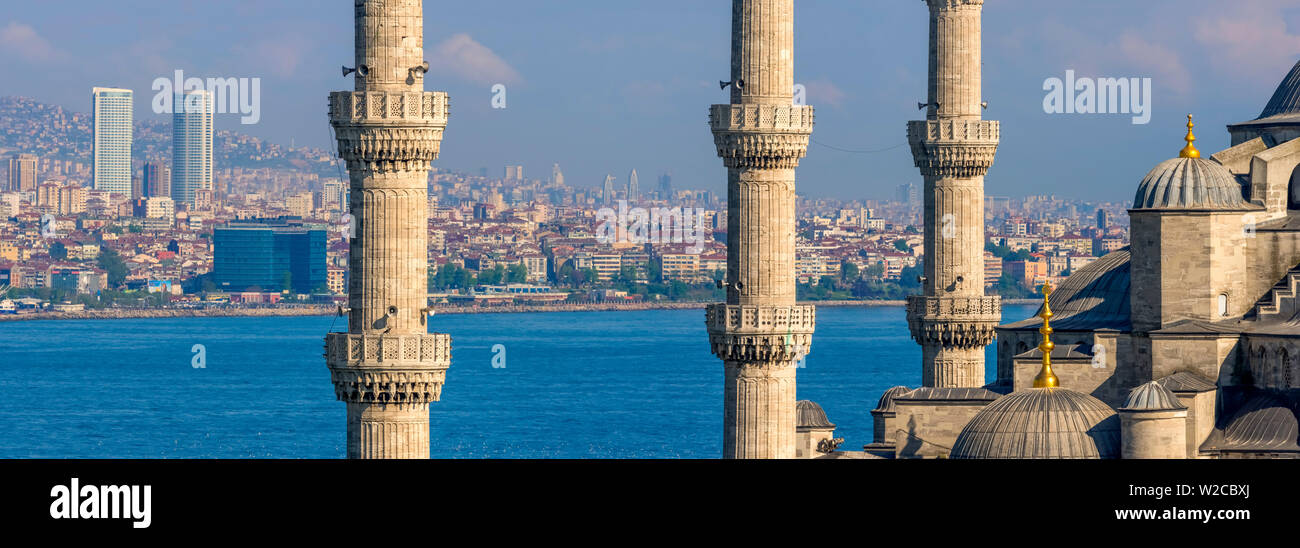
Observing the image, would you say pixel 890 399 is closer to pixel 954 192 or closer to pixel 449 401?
pixel 954 192

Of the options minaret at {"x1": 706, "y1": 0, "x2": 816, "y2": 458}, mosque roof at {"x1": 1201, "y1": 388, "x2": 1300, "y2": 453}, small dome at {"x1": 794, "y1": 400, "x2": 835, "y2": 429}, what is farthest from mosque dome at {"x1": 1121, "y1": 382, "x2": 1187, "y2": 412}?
small dome at {"x1": 794, "y1": 400, "x2": 835, "y2": 429}

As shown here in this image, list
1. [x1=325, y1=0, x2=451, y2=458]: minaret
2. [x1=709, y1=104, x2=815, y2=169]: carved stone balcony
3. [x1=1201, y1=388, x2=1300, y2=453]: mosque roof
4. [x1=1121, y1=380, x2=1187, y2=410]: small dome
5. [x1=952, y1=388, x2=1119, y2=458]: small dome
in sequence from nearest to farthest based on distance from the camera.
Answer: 1. [x1=325, y1=0, x2=451, y2=458]: minaret
2. [x1=709, y1=104, x2=815, y2=169]: carved stone balcony
3. [x1=1121, y1=380, x2=1187, y2=410]: small dome
4. [x1=952, y1=388, x2=1119, y2=458]: small dome
5. [x1=1201, y1=388, x2=1300, y2=453]: mosque roof

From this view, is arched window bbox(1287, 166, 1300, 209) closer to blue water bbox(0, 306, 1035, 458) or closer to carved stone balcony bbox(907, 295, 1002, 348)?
carved stone balcony bbox(907, 295, 1002, 348)

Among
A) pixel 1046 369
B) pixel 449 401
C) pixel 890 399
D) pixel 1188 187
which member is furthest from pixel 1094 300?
pixel 449 401

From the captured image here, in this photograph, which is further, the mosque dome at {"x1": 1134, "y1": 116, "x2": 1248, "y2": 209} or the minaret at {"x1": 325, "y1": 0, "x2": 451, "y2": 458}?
the mosque dome at {"x1": 1134, "y1": 116, "x2": 1248, "y2": 209}

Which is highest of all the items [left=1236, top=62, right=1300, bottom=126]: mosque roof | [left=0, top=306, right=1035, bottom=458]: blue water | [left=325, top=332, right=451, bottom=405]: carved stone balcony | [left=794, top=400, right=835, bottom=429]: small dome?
[left=1236, top=62, right=1300, bottom=126]: mosque roof
